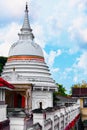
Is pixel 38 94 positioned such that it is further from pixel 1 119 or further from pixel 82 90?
pixel 1 119

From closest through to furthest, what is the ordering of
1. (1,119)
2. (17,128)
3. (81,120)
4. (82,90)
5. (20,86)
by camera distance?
(17,128)
(1,119)
(20,86)
(81,120)
(82,90)

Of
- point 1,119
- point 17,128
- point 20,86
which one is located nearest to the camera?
point 17,128

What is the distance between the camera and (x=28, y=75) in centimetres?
3584

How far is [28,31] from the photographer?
3891cm

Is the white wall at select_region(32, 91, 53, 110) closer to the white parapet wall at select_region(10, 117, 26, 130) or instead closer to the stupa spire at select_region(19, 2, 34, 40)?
the stupa spire at select_region(19, 2, 34, 40)

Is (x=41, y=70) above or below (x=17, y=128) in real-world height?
above

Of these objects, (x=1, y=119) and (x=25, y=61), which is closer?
(x=1, y=119)

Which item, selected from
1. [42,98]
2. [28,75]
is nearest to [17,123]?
[28,75]

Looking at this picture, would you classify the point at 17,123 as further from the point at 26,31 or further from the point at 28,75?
the point at 26,31

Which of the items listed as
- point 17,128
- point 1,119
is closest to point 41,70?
point 1,119

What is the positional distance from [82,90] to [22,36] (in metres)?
9.71

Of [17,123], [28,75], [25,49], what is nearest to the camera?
[17,123]

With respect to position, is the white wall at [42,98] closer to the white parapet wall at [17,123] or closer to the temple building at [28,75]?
the temple building at [28,75]

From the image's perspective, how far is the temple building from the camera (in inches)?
1307
